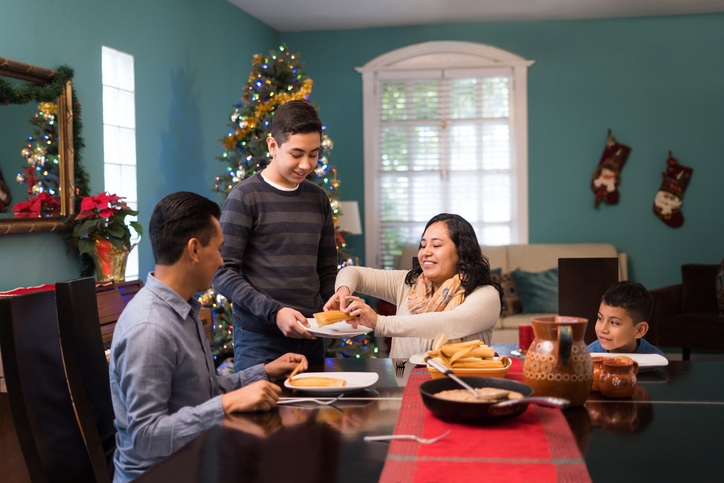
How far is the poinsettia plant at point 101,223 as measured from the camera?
151 inches

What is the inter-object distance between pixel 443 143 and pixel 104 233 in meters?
3.98

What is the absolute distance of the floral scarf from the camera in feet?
8.16

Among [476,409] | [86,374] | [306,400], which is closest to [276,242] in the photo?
[86,374]

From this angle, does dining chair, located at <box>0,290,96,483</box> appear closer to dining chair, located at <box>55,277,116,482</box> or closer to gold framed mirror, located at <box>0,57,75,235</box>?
dining chair, located at <box>55,277,116,482</box>

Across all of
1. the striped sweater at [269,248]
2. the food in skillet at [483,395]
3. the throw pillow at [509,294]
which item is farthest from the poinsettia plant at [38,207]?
the throw pillow at [509,294]

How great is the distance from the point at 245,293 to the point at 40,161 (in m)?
1.75

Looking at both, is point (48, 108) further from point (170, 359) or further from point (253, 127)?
point (170, 359)

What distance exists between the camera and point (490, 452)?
138 cm

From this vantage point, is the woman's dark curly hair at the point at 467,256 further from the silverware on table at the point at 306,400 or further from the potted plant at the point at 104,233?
the potted plant at the point at 104,233

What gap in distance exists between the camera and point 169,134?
5.14 metres

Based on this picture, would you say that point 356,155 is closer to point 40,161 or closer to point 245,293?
point 40,161

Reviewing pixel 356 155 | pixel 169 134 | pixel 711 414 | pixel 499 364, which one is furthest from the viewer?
pixel 356 155

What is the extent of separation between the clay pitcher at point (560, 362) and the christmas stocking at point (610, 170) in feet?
18.4

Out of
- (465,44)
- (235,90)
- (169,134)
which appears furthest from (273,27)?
(169,134)
